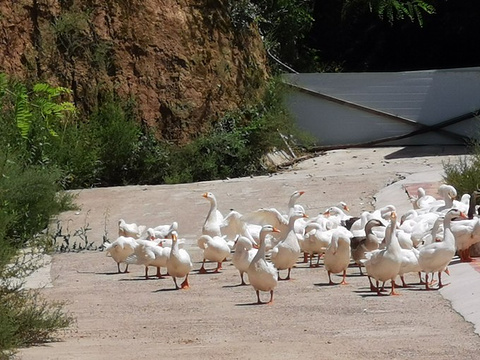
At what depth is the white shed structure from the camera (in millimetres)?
30703

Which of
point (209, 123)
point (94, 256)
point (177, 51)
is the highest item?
point (177, 51)

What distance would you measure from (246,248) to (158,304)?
1486 mm

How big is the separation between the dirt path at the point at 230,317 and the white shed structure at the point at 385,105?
9.58m

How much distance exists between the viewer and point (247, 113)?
93.9 ft

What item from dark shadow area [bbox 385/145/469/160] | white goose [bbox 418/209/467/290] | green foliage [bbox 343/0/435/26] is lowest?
white goose [bbox 418/209/467/290]

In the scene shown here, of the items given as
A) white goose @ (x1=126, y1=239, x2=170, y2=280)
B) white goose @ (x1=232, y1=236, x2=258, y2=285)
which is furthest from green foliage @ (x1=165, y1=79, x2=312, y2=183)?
white goose @ (x1=232, y1=236, x2=258, y2=285)

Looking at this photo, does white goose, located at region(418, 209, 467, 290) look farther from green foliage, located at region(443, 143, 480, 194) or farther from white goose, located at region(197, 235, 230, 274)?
green foliage, located at region(443, 143, 480, 194)

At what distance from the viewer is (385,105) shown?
31.3 m

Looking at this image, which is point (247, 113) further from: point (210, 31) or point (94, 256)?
A: point (94, 256)

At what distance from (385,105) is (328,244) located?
15713 mm

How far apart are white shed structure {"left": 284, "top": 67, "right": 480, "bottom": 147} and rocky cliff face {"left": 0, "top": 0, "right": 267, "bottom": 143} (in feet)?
7.06

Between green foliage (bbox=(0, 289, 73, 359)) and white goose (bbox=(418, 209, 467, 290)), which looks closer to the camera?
green foliage (bbox=(0, 289, 73, 359))

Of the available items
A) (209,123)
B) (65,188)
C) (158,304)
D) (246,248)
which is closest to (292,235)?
(246,248)

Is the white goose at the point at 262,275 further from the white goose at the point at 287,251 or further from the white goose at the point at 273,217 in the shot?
the white goose at the point at 273,217
